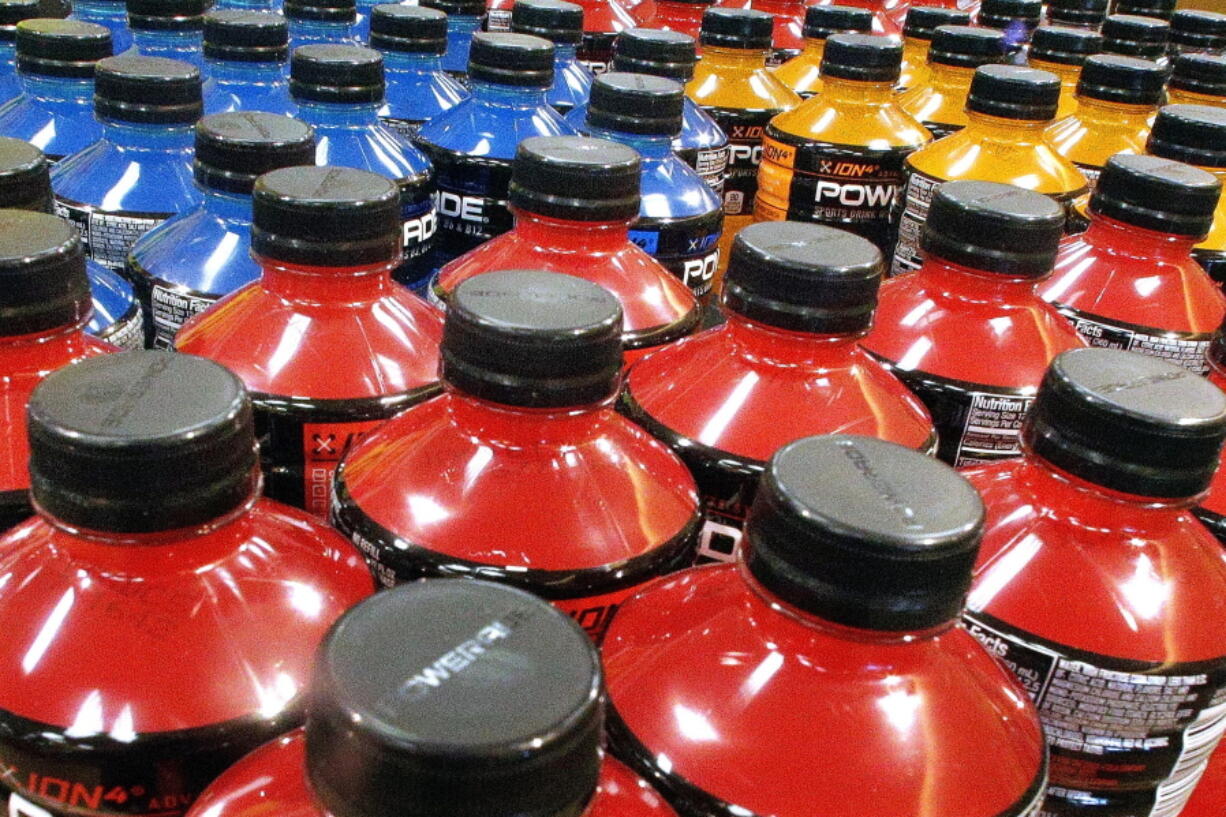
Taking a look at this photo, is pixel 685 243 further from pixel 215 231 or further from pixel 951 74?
pixel 951 74

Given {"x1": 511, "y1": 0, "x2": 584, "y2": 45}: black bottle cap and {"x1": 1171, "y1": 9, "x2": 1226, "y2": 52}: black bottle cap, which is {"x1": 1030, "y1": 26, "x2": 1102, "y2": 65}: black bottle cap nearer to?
{"x1": 1171, "y1": 9, "x2": 1226, "y2": 52}: black bottle cap

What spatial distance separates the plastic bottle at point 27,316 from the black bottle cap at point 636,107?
2.48ft

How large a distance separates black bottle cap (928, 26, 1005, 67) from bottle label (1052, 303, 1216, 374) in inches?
38.1

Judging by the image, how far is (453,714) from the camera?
0.52m

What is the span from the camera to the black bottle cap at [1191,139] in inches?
63.6

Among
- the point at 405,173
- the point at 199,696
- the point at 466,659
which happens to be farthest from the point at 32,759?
the point at 405,173

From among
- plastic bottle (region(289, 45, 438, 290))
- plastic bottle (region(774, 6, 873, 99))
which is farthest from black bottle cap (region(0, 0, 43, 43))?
plastic bottle (region(774, 6, 873, 99))

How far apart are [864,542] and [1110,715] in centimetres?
35

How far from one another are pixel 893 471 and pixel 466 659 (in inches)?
13.0

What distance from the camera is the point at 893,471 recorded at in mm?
746

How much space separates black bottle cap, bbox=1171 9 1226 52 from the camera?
287cm

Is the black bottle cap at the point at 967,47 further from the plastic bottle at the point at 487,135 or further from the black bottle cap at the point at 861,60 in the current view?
the plastic bottle at the point at 487,135

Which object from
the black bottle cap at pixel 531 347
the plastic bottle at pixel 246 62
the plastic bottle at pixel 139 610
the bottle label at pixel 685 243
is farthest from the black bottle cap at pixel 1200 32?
the plastic bottle at pixel 139 610

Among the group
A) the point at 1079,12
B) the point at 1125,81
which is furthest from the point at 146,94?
the point at 1079,12
